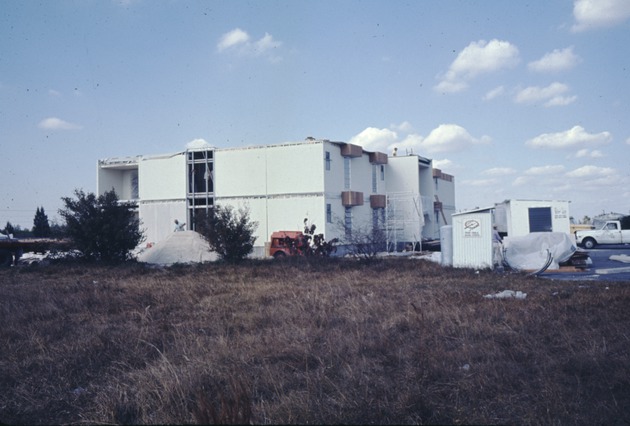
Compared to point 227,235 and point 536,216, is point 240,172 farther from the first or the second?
point 536,216

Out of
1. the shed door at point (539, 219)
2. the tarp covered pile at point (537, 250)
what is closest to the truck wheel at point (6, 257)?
the tarp covered pile at point (537, 250)

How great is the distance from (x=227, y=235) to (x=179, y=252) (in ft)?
19.8

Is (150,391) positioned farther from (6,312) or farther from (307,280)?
(307,280)

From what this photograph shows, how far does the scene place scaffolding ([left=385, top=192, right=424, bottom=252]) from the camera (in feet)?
122

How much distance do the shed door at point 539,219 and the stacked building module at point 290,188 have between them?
273 inches

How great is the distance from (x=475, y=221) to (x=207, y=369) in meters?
14.9

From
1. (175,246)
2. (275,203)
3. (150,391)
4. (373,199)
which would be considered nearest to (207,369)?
(150,391)

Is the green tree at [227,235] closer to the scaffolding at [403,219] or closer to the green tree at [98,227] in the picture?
the green tree at [98,227]

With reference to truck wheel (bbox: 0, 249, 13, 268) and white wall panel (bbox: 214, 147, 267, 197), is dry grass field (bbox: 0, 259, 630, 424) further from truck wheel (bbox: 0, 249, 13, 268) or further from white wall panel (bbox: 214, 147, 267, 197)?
white wall panel (bbox: 214, 147, 267, 197)

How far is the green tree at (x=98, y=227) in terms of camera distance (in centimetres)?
2409

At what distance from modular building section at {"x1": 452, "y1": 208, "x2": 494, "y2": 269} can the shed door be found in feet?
53.7

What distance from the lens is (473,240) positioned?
18953 mm

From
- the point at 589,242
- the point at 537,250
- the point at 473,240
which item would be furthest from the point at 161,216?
the point at 589,242

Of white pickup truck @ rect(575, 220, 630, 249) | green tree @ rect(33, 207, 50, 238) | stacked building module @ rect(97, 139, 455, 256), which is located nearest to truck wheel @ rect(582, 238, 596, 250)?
white pickup truck @ rect(575, 220, 630, 249)
